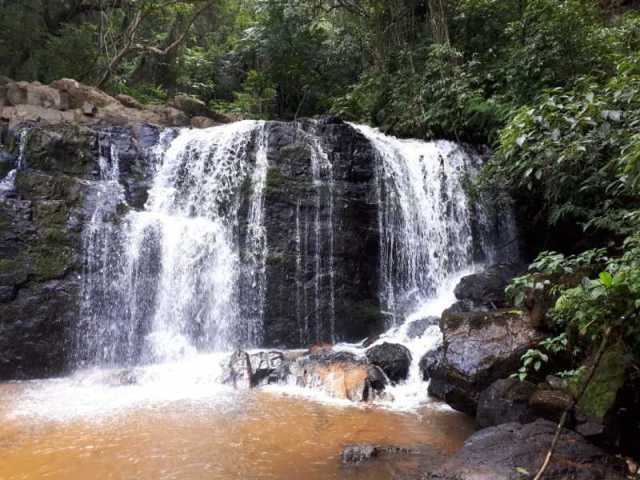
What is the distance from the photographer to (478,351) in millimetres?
6188

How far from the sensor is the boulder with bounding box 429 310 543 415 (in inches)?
234

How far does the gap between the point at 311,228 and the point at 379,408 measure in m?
4.46

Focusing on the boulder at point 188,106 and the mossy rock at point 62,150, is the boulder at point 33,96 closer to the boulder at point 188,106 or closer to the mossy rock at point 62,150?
the mossy rock at point 62,150

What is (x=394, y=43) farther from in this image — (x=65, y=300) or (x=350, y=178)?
(x=65, y=300)

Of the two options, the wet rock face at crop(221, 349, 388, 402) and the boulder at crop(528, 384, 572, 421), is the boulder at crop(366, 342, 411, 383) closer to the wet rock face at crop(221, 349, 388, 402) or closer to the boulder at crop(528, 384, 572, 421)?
the wet rock face at crop(221, 349, 388, 402)

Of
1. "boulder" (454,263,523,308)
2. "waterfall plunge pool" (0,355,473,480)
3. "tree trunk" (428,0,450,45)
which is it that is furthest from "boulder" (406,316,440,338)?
"tree trunk" (428,0,450,45)

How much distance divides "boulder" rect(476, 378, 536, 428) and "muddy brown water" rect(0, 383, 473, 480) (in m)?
0.34

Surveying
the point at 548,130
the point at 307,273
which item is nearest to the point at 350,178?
the point at 307,273

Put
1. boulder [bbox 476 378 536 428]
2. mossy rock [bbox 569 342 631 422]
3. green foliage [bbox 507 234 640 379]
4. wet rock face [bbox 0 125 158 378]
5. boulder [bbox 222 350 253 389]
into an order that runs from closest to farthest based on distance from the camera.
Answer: green foliage [bbox 507 234 640 379]
mossy rock [bbox 569 342 631 422]
boulder [bbox 476 378 536 428]
boulder [bbox 222 350 253 389]
wet rock face [bbox 0 125 158 378]

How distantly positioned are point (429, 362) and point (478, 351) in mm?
1206

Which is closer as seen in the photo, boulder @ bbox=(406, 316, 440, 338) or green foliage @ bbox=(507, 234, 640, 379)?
green foliage @ bbox=(507, 234, 640, 379)

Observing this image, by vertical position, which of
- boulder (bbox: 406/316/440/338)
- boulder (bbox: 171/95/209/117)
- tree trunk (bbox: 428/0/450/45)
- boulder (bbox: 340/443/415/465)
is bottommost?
boulder (bbox: 340/443/415/465)

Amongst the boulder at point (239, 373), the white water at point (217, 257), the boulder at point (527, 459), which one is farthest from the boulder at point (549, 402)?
the boulder at point (239, 373)

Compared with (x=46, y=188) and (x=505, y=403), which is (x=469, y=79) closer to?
(x=505, y=403)
